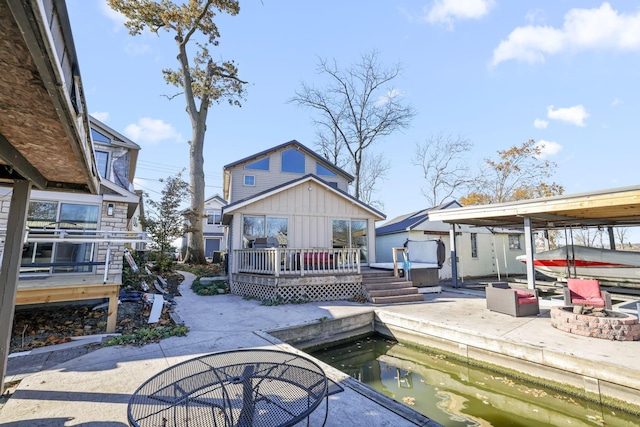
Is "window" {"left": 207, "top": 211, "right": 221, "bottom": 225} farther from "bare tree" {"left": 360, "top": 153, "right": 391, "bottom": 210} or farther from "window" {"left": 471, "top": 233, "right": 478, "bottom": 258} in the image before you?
"window" {"left": 471, "top": 233, "right": 478, "bottom": 258}

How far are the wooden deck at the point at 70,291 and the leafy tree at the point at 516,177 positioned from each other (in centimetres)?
2495

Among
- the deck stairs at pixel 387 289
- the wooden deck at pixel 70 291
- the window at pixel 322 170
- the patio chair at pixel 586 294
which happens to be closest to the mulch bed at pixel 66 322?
the wooden deck at pixel 70 291

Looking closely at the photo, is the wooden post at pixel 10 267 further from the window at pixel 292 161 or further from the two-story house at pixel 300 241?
the window at pixel 292 161

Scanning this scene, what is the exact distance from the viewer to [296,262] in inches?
360

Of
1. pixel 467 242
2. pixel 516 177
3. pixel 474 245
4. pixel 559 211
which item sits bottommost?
pixel 474 245

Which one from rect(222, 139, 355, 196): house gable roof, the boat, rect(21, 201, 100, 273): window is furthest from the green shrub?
the boat

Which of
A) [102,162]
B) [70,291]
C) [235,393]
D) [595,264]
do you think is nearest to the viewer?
[235,393]

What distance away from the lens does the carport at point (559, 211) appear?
6.17 metres

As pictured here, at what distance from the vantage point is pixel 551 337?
196 inches

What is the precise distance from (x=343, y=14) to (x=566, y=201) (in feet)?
34.3

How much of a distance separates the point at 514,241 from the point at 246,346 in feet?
56.4

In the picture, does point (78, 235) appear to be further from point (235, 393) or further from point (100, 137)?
point (235, 393)

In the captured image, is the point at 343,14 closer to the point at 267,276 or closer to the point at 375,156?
the point at 267,276

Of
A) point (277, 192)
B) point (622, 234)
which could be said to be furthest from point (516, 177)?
point (277, 192)
